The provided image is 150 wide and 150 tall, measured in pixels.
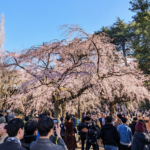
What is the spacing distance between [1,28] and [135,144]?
55.5ft

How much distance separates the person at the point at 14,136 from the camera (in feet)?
4.83

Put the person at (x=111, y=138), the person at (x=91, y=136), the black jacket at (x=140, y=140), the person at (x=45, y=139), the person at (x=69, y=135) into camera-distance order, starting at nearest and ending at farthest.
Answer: the person at (x=45, y=139) → the black jacket at (x=140, y=140) → the person at (x=111, y=138) → the person at (x=91, y=136) → the person at (x=69, y=135)

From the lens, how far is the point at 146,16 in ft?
35.8

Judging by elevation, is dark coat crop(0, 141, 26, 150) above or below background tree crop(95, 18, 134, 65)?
below

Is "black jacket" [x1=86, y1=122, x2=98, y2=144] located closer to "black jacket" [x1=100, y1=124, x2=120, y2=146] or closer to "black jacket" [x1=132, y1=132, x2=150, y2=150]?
"black jacket" [x1=100, y1=124, x2=120, y2=146]

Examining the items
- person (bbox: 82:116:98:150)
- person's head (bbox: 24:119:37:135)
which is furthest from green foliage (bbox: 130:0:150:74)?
person's head (bbox: 24:119:37:135)

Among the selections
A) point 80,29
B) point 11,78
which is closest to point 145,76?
point 80,29

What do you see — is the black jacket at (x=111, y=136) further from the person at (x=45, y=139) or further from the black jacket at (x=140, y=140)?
the person at (x=45, y=139)

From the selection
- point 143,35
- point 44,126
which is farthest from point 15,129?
point 143,35

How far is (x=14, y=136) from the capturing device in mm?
1654

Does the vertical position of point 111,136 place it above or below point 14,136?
below

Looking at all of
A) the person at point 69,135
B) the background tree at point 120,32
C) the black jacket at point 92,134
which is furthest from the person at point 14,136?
the background tree at point 120,32

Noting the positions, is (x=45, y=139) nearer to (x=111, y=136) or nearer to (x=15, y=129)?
(x=15, y=129)

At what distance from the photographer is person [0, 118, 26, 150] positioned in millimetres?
1471
